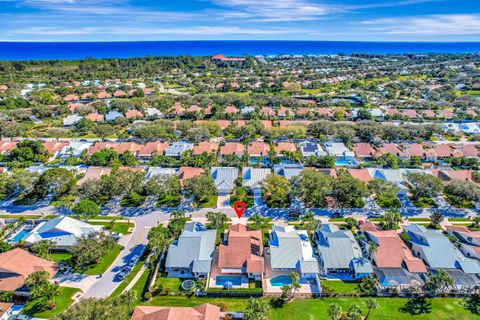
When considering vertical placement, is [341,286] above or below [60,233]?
below

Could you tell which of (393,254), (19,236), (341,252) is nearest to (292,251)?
(341,252)

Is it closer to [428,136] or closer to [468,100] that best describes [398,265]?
[428,136]

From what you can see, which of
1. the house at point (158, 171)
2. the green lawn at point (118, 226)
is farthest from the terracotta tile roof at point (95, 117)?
the green lawn at point (118, 226)

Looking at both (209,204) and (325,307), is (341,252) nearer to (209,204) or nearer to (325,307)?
(325,307)

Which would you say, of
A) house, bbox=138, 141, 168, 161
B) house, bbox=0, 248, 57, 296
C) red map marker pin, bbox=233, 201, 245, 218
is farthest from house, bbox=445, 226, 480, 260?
house, bbox=138, 141, 168, 161

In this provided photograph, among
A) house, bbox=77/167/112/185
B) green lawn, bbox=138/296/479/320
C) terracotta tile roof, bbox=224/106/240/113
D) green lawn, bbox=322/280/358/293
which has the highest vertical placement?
terracotta tile roof, bbox=224/106/240/113

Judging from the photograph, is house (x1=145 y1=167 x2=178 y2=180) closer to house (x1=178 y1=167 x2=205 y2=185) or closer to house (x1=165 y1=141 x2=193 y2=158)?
house (x1=178 y1=167 x2=205 y2=185)
